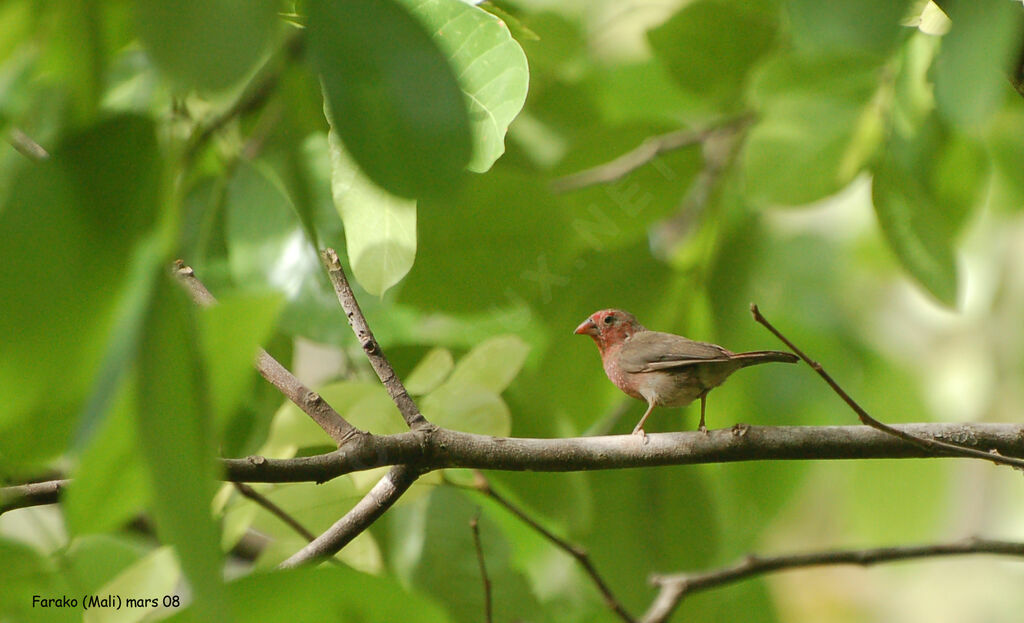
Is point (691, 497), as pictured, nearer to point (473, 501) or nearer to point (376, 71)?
point (473, 501)

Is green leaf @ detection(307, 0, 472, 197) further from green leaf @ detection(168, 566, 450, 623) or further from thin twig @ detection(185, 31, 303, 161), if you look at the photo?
green leaf @ detection(168, 566, 450, 623)

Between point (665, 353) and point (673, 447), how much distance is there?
1.48ft

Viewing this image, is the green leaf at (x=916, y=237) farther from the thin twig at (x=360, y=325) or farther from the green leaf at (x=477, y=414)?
the thin twig at (x=360, y=325)

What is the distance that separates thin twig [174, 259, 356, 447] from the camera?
1.14m

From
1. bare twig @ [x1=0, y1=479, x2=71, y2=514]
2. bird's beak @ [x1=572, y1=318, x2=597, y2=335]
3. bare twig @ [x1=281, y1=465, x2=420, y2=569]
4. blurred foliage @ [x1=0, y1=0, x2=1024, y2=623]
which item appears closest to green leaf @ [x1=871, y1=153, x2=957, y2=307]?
blurred foliage @ [x1=0, y1=0, x2=1024, y2=623]

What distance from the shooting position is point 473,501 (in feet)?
5.38

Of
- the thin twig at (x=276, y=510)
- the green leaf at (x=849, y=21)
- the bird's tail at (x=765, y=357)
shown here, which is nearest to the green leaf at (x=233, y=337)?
the green leaf at (x=849, y=21)

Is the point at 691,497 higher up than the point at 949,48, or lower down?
lower down

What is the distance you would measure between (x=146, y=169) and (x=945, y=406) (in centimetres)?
261

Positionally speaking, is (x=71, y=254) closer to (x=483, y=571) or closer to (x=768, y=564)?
(x=483, y=571)

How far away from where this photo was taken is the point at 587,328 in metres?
1.86

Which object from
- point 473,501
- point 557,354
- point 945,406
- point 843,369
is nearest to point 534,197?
point 557,354

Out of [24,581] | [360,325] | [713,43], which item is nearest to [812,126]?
[713,43]

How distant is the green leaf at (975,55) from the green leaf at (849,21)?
54 mm
